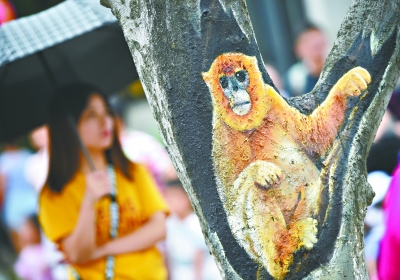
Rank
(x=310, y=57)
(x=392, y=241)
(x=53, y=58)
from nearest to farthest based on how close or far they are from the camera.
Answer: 1. (x=392, y=241)
2. (x=53, y=58)
3. (x=310, y=57)

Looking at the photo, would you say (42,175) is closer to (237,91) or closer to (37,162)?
(37,162)

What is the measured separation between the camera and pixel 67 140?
3.51m

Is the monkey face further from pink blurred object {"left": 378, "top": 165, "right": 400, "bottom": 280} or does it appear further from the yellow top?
the yellow top

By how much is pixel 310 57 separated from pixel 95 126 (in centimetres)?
254

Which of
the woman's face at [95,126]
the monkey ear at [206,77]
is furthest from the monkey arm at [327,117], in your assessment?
the woman's face at [95,126]

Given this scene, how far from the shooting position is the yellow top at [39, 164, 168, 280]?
3307 mm

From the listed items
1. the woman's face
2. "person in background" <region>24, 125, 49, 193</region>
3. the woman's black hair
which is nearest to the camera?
the woman's black hair

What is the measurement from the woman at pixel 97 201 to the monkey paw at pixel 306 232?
1.64 m

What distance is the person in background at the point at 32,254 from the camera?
4.93 metres

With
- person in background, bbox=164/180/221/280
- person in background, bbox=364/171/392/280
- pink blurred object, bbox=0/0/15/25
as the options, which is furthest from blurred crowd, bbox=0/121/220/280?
person in background, bbox=364/171/392/280

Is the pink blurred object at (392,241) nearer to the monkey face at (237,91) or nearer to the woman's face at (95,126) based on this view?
the monkey face at (237,91)

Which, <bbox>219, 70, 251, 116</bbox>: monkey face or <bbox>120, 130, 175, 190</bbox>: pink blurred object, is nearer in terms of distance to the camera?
<bbox>219, 70, 251, 116</bbox>: monkey face

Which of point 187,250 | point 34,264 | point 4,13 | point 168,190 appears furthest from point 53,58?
point 34,264

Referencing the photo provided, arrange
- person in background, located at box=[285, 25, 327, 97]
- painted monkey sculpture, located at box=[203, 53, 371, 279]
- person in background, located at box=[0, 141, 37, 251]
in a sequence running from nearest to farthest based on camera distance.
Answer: painted monkey sculpture, located at box=[203, 53, 371, 279] < person in background, located at box=[0, 141, 37, 251] < person in background, located at box=[285, 25, 327, 97]
